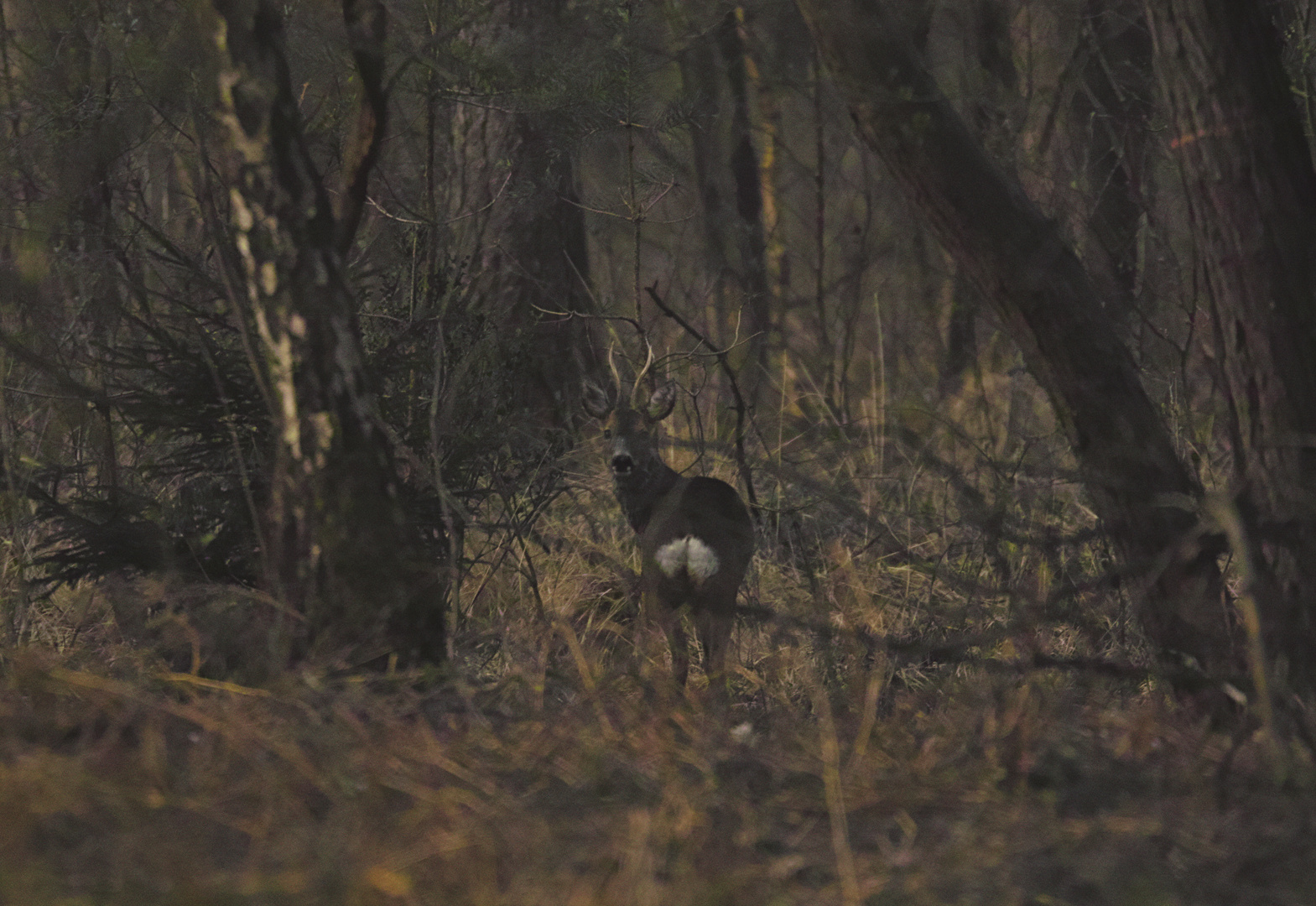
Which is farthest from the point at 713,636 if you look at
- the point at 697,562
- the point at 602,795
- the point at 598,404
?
the point at 602,795

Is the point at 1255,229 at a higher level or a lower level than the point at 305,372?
higher

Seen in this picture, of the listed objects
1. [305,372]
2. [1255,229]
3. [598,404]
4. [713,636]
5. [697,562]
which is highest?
[1255,229]

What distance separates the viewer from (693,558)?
555cm

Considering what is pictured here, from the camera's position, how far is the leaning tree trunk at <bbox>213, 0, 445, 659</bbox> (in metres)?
2.80

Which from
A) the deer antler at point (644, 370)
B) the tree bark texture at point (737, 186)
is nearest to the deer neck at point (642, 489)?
the deer antler at point (644, 370)

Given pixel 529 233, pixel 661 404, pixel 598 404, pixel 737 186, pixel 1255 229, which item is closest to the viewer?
pixel 1255 229

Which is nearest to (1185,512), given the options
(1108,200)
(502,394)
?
(502,394)

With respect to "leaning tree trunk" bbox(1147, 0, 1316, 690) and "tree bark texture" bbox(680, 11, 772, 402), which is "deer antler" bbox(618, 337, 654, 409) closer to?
"leaning tree trunk" bbox(1147, 0, 1316, 690)

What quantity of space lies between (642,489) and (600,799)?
13.2ft

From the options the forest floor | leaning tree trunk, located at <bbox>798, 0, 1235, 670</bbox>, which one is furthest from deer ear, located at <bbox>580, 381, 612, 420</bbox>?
the forest floor

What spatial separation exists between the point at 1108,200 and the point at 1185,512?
598 cm

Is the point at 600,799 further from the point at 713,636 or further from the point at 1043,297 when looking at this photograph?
the point at 713,636

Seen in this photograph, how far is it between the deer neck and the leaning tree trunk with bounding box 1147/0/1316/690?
3246 millimetres

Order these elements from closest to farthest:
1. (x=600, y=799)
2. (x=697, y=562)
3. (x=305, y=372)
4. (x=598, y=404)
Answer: (x=600, y=799)
(x=305, y=372)
(x=697, y=562)
(x=598, y=404)
